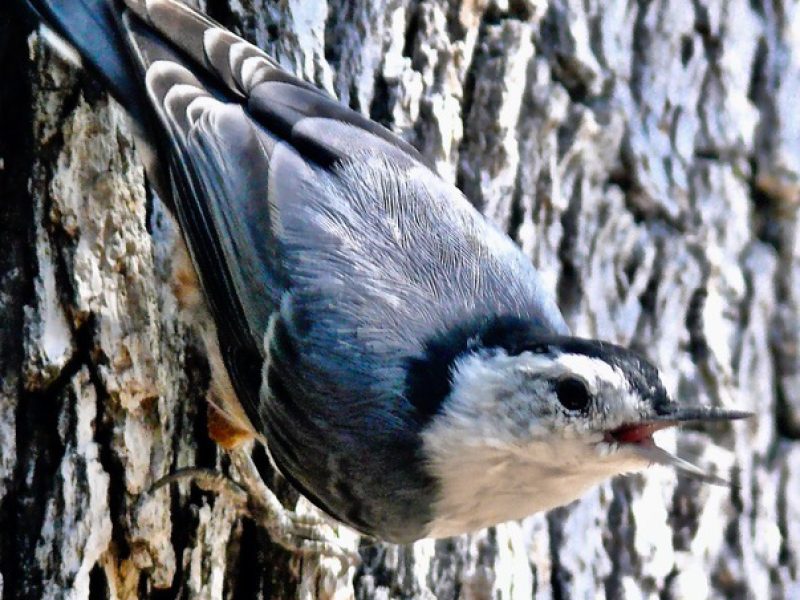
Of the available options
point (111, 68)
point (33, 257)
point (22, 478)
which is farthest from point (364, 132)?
point (22, 478)

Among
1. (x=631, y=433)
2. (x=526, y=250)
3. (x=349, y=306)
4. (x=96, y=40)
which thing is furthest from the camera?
(x=526, y=250)

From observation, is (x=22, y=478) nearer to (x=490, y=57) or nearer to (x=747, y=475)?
(x=490, y=57)

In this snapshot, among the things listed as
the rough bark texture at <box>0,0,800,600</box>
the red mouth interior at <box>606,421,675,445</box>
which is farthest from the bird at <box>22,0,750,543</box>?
the rough bark texture at <box>0,0,800,600</box>

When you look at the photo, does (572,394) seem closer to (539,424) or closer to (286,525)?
(539,424)

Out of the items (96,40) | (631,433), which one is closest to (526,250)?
(631,433)

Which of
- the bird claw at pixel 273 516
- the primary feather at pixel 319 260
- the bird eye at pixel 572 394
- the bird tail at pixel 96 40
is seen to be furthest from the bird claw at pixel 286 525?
the bird tail at pixel 96 40

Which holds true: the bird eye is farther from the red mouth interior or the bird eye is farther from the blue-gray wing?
the blue-gray wing

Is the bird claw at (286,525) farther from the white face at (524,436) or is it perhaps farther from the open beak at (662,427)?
the open beak at (662,427)
